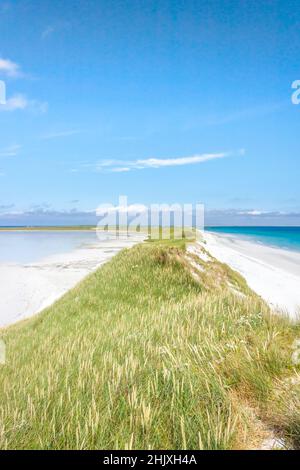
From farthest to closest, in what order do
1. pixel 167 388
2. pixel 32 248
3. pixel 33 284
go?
pixel 32 248, pixel 33 284, pixel 167 388

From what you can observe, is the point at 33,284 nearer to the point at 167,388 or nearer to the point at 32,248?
the point at 167,388

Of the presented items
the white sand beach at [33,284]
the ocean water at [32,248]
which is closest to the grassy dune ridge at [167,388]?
the white sand beach at [33,284]

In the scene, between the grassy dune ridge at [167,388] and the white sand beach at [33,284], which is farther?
the white sand beach at [33,284]

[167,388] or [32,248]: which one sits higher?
[167,388]

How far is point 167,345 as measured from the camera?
4090 millimetres

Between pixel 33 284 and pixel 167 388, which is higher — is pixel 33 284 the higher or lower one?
the lower one

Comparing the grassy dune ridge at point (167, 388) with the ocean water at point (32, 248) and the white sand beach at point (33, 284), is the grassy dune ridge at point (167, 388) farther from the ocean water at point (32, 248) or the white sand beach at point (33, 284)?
the ocean water at point (32, 248)

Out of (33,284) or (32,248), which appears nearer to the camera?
(33,284)

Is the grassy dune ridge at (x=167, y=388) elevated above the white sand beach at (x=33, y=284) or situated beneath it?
Answer: elevated above

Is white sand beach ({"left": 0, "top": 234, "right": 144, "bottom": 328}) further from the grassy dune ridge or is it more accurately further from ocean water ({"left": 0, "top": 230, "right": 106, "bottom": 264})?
the grassy dune ridge

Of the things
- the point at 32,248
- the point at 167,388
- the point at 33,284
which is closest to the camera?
the point at 167,388

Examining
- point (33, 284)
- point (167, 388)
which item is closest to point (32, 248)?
point (33, 284)

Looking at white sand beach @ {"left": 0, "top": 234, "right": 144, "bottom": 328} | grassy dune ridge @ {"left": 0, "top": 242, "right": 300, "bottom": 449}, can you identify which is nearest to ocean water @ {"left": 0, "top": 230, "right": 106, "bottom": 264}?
white sand beach @ {"left": 0, "top": 234, "right": 144, "bottom": 328}
